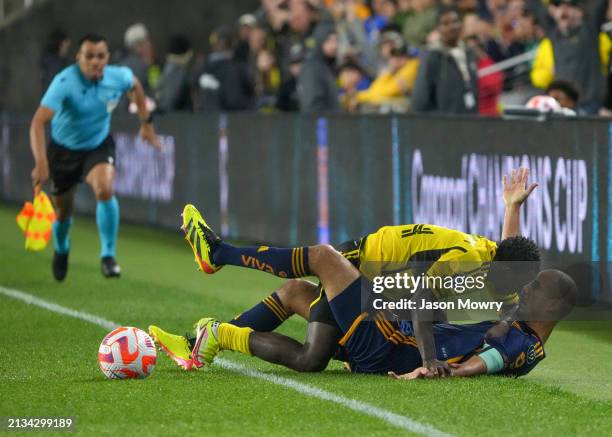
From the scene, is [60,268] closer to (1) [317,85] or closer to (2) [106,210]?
(2) [106,210]

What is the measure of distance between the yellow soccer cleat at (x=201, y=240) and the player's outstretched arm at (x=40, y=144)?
148 inches

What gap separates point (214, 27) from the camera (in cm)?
2803

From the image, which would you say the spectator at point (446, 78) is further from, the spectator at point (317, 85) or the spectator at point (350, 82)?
the spectator at point (350, 82)

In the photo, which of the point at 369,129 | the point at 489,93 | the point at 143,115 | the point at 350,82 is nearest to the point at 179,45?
the point at 350,82

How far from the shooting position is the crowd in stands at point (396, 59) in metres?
14.2

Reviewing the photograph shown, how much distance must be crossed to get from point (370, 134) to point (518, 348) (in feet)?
21.8

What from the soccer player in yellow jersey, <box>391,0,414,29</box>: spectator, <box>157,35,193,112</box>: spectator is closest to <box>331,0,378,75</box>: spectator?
<box>391,0,414,29</box>: spectator

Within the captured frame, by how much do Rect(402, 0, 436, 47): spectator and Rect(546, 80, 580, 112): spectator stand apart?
16.6 feet

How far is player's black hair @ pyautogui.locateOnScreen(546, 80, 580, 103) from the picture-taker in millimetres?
12914

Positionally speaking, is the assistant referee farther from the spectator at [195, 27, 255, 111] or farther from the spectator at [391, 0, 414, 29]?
the spectator at [391, 0, 414, 29]

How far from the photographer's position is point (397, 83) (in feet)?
54.1

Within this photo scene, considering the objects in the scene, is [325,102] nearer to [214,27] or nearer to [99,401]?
[99,401]

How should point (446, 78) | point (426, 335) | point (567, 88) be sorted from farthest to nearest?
point (446, 78) → point (567, 88) → point (426, 335)

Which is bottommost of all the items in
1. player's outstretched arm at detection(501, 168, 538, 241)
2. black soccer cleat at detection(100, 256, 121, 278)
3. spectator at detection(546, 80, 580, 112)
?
black soccer cleat at detection(100, 256, 121, 278)
